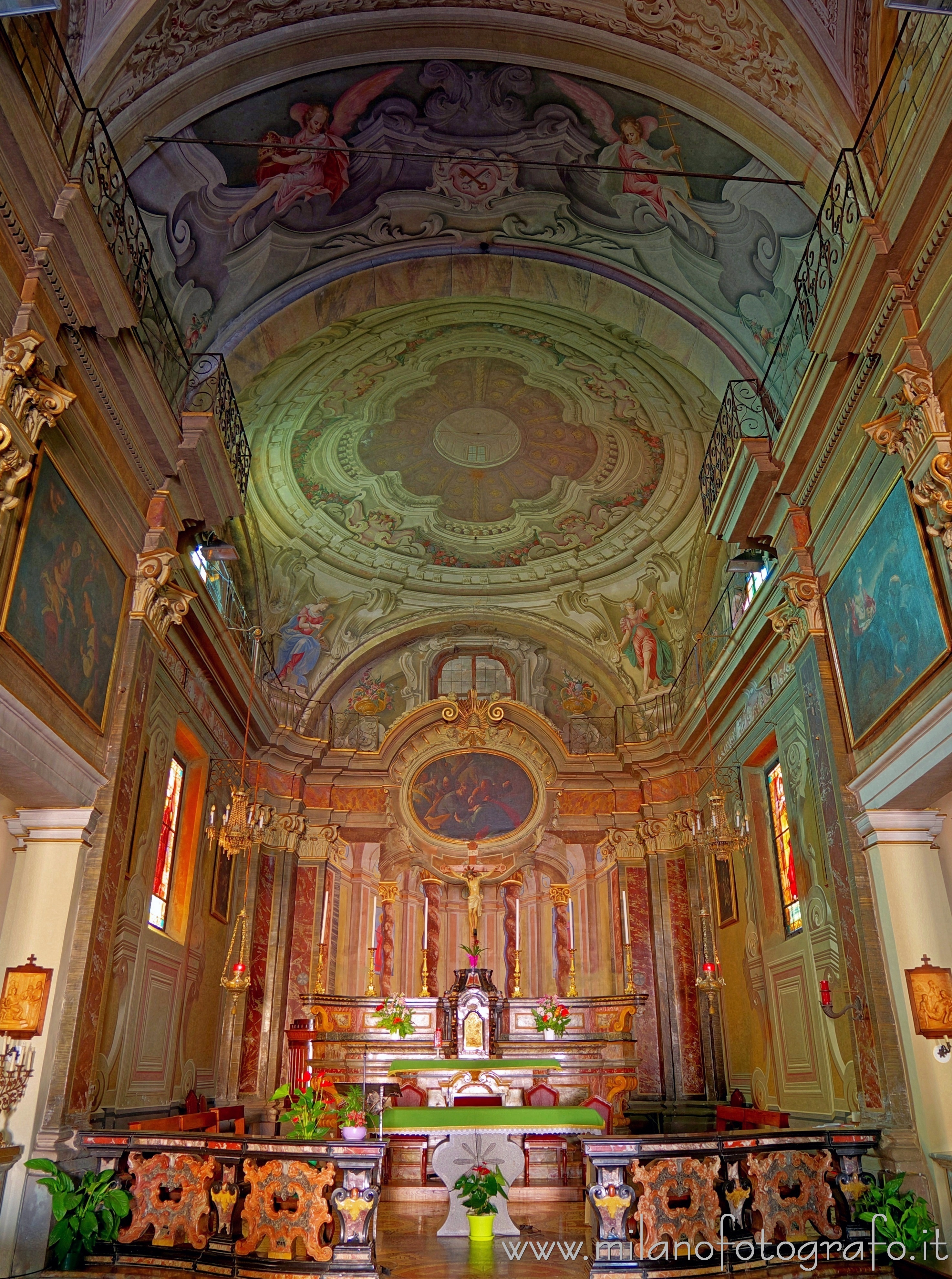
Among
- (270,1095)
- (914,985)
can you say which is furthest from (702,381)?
(270,1095)

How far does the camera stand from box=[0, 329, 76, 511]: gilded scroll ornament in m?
6.98

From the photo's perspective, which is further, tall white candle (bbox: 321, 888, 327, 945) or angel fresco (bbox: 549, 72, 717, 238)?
tall white candle (bbox: 321, 888, 327, 945)

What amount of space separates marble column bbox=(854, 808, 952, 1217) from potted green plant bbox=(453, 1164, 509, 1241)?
352 centimetres

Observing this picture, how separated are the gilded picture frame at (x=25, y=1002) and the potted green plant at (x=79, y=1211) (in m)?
0.98

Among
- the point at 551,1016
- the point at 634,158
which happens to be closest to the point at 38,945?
the point at 551,1016

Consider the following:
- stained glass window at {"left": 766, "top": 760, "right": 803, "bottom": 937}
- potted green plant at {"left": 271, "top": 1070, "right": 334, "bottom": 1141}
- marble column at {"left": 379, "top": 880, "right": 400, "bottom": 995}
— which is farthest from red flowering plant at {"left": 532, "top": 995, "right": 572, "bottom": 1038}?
potted green plant at {"left": 271, "top": 1070, "right": 334, "bottom": 1141}

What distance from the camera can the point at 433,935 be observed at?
1783cm

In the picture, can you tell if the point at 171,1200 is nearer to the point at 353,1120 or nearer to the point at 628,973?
the point at 353,1120

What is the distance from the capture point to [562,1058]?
1553 centimetres

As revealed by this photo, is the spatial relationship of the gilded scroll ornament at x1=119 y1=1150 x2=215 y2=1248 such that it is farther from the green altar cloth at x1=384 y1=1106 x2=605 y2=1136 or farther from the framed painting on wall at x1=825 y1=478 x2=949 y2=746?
the framed painting on wall at x1=825 y1=478 x2=949 y2=746

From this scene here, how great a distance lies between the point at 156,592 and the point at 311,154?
221 inches

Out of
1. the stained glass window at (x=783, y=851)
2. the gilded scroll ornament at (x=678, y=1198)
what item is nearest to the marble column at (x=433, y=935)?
the stained glass window at (x=783, y=851)

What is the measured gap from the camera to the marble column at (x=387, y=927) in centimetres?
→ 1716

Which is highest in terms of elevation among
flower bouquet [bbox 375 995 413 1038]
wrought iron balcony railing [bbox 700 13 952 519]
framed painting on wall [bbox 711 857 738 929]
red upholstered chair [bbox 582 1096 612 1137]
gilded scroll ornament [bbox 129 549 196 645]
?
wrought iron balcony railing [bbox 700 13 952 519]
